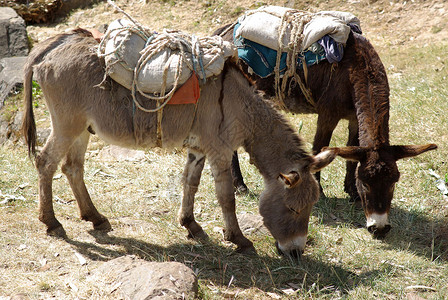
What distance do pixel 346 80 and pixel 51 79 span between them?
2.92 metres

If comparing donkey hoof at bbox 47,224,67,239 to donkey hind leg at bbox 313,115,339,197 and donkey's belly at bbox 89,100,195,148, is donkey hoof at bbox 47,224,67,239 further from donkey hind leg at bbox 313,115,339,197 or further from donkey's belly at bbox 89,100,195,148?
donkey hind leg at bbox 313,115,339,197

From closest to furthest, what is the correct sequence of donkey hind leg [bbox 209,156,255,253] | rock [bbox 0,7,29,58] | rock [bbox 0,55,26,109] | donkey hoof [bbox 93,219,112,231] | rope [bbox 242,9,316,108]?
donkey hind leg [bbox 209,156,255,253] < donkey hoof [bbox 93,219,112,231] < rope [bbox 242,9,316,108] < rock [bbox 0,55,26,109] < rock [bbox 0,7,29,58]

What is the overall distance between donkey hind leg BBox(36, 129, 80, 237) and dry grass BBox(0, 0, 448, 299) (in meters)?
0.15

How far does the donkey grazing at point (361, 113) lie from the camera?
4.62m

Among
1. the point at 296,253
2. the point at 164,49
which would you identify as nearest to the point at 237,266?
the point at 296,253

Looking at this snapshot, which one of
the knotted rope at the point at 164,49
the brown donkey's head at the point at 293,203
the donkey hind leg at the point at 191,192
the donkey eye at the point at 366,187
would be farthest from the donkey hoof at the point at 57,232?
the donkey eye at the point at 366,187

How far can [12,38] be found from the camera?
952cm

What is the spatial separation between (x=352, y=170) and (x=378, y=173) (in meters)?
1.08

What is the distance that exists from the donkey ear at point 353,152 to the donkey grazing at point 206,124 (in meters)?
0.34

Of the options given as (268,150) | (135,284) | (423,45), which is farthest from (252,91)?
(423,45)

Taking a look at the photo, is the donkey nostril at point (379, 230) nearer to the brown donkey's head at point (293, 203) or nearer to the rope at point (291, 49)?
the brown donkey's head at point (293, 203)

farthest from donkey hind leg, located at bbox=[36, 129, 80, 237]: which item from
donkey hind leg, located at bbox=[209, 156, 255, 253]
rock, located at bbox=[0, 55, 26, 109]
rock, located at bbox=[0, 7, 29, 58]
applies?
rock, located at bbox=[0, 7, 29, 58]

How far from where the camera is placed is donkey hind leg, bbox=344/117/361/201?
5512 millimetres

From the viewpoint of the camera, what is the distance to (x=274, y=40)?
17.2ft
